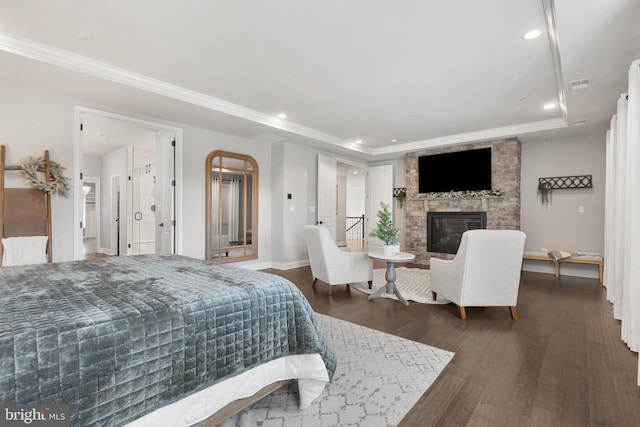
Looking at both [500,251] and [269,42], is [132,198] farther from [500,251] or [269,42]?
[500,251]

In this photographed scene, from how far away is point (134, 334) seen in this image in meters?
1.17

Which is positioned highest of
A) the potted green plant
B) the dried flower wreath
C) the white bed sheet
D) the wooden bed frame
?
the dried flower wreath

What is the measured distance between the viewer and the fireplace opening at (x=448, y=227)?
632 centimetres

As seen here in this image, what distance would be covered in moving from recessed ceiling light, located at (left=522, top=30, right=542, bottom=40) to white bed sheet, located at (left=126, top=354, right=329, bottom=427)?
10.5 feet

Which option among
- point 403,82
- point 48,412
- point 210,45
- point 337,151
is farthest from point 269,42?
point 337,151

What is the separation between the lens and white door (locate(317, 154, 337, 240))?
6824 millimetres

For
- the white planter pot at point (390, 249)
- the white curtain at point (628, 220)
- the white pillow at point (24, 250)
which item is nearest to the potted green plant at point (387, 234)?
the white planter pot at point (390, 249)

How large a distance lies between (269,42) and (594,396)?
3683 mm

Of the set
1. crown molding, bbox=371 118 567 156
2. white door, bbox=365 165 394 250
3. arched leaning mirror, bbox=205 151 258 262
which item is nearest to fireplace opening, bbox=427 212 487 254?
white door, bbox=365 165 394 250

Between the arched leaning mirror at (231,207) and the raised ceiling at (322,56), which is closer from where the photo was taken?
the raised ceiling at (322,56)

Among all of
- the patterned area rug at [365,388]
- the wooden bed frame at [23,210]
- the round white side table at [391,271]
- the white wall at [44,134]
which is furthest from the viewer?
the round white side table at [391,271]

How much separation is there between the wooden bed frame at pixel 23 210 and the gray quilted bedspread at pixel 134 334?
1811 mm

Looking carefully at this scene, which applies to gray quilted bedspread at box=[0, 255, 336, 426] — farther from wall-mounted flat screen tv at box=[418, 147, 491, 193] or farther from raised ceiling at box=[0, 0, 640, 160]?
wall-mounted flat screen tv at box=[418, 147, 491, 193]

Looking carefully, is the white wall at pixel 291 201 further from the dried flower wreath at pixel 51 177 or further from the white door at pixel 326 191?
the dried flower wreath at pixel 51 177
